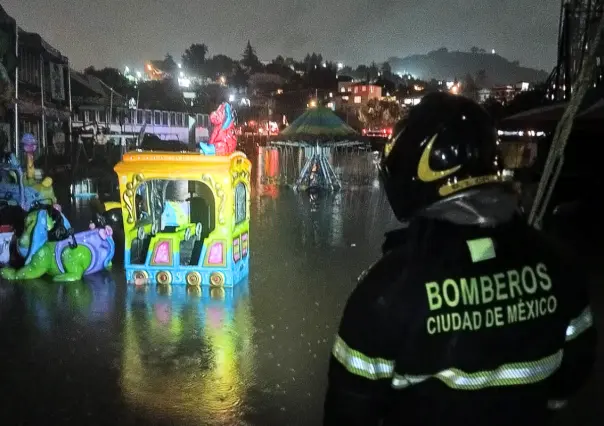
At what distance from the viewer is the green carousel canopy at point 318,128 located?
65.1 ft

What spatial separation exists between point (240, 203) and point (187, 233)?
87cm

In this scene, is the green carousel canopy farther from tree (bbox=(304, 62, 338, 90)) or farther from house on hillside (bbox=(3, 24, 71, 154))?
tree (bbox=(304, 62, 338, 90))

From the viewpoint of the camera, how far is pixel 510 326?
1.96 m

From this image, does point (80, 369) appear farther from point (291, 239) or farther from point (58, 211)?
point (291, 239)

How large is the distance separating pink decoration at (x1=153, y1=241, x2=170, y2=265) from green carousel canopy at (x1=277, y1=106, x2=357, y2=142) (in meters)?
12.0

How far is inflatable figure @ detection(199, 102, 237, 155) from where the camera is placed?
8430 mm

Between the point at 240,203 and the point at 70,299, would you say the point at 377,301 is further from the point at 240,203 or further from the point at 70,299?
the point at 240,203

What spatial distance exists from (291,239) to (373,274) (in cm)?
994

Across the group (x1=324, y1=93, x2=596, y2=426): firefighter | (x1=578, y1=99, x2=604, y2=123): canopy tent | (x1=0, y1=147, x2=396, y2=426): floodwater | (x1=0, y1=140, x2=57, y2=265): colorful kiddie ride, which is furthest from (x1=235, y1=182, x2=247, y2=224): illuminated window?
(x1=324, y1=93, x2=596, y2=426): firefighter

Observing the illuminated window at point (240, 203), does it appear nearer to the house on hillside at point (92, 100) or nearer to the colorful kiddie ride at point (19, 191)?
the colorful kiddie ride at point (19, 191)

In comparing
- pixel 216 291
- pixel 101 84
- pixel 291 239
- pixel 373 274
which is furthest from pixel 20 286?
pixel 101 84

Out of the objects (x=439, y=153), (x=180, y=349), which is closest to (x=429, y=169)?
(x=439, y=153)

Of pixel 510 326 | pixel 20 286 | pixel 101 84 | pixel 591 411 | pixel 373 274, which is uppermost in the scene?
pixel 101 84

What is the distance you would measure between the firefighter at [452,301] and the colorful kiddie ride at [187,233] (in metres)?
6.24
